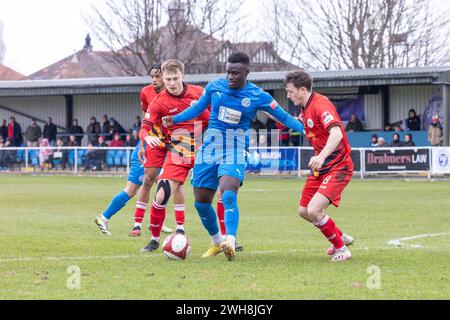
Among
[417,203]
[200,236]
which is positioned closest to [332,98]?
[417,203]

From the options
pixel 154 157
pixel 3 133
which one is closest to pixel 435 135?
pixel 3 133

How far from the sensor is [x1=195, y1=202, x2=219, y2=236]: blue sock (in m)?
10.2

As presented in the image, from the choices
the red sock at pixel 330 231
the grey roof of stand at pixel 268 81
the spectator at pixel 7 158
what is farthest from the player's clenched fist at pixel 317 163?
the spectator at pixel 7 158

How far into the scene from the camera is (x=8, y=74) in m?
97.4

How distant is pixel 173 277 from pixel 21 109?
37.3m

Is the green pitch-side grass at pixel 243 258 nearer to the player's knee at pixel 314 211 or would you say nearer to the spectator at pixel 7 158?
the player's knee at pixel 314 211

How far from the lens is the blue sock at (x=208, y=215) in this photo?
10.2 m

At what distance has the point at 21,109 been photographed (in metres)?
44.3

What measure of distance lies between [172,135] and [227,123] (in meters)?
1.33

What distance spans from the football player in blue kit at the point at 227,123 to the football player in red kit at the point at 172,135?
0.61 meters

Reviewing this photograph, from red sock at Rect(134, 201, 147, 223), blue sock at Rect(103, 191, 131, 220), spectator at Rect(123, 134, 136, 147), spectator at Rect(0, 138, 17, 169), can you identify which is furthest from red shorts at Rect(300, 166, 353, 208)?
spectator at Rect(0, 138, 17, 169)

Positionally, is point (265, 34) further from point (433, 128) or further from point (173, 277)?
point (173, 277)
